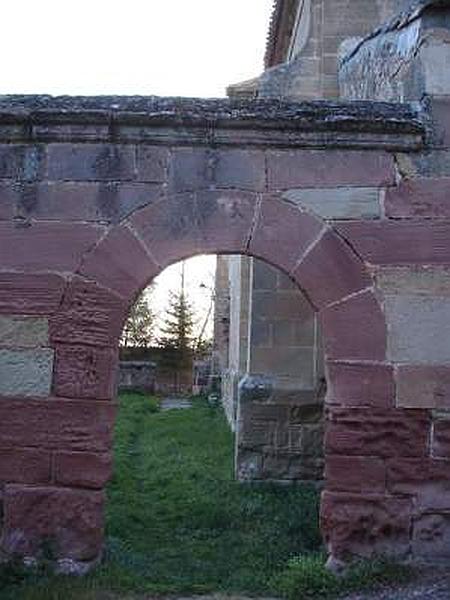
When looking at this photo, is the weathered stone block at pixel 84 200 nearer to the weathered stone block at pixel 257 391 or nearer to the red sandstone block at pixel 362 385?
the red sandstone block at pixel 362 385

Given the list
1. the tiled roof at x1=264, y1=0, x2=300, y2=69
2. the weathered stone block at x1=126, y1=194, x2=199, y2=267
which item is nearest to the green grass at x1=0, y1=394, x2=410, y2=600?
the weathered stone block at x1=126, y1=194, x2=199, y2=267

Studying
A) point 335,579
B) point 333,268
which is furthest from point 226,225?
point 335,579

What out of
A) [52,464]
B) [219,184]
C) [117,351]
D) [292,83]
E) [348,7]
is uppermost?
[348,7]

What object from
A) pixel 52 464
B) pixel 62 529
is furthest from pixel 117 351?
pixel 62 529

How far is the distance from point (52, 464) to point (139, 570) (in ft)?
2.78

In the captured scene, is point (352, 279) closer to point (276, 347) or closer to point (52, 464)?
point (52, 464)

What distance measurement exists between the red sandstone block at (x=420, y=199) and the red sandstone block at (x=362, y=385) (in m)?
0.96

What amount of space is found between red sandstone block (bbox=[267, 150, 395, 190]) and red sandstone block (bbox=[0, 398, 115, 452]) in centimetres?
175

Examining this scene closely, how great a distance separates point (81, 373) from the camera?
521 centimetres

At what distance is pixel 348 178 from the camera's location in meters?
5.27

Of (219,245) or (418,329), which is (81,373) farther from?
(418,329)

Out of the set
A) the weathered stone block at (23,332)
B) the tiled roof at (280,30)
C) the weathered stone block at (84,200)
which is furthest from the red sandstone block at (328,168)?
the tiled roof at (280,30)

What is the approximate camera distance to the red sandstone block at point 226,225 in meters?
5.22

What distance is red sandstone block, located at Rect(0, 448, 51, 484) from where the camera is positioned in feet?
16.9
